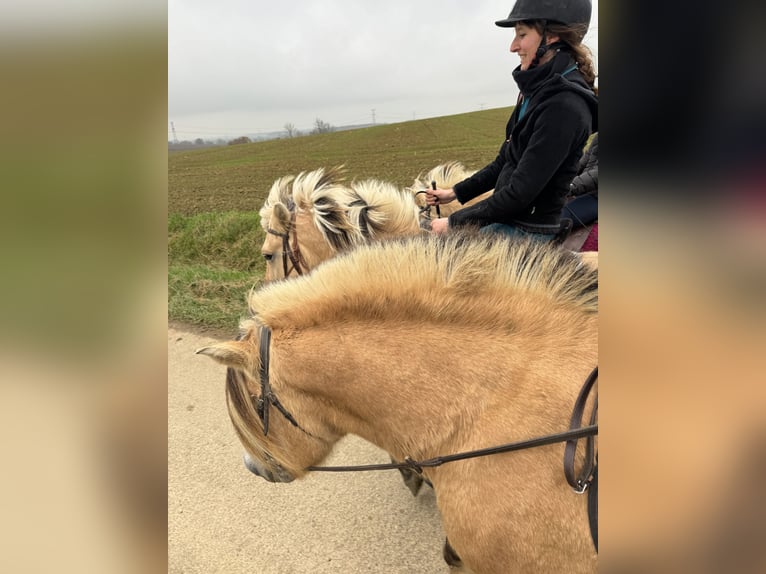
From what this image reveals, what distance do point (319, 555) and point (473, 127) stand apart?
33.2m

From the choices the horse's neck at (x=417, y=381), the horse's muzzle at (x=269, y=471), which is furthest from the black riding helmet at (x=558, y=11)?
the horse's muzzle at (x=269, y=471)

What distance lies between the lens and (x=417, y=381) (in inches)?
61.1

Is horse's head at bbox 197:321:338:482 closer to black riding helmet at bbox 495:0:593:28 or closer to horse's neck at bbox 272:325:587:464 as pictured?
horse's neck at bbox 272:325:587:464

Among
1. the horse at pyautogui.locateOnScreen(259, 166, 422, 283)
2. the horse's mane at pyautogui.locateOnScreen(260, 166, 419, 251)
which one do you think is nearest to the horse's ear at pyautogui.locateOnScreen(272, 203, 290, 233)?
the horse at pyautogui.locateOnScreen(259, 166, 422, 283)

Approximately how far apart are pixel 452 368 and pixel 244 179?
23404 millimetres

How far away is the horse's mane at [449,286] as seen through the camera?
61.4 inches

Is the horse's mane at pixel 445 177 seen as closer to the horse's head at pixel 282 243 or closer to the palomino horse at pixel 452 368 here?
the horse's head at pixel 282 243

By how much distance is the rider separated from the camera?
2.22 m

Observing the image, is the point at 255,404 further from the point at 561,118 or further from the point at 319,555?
the point at 561,118

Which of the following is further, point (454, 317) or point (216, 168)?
point (216, 168)
